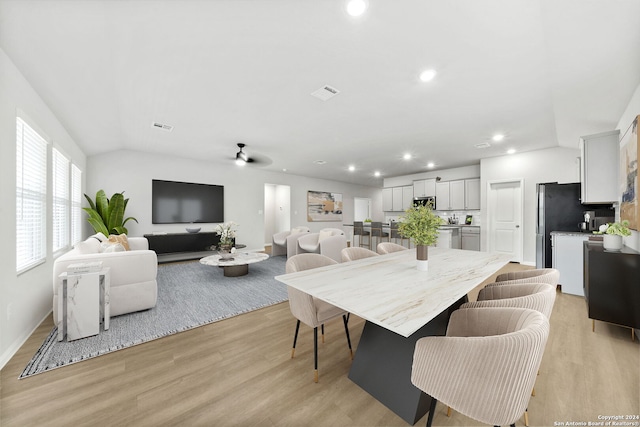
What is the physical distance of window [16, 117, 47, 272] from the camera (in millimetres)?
2203

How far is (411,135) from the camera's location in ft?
13.9

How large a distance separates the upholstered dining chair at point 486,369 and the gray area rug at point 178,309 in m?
2.34

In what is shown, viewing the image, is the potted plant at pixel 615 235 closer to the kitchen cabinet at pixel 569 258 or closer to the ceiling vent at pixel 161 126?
the kitchen cabinet at pixel 569 258

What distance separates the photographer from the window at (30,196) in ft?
7.23

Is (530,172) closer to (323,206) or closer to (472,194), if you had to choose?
(472,194)

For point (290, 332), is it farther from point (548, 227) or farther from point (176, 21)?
point (548, 227)

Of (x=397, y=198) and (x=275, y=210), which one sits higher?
(x=397, y=198)

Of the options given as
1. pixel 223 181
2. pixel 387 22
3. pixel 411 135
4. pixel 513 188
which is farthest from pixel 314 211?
pixel 387 22

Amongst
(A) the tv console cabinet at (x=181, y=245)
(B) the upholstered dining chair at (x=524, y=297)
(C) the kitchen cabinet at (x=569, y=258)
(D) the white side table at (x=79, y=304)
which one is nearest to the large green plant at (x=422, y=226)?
(B) the upholstered dining chair at (x=524, y=297)

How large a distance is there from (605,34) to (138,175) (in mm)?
7271

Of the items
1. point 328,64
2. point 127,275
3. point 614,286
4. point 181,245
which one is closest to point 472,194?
point 614,286

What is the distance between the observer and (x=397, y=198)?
8.21m

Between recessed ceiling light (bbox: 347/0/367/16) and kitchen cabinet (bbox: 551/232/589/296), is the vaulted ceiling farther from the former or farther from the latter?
kitchen cabinet (bbox: 551/232/589/296)

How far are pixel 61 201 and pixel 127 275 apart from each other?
6.70 ft
